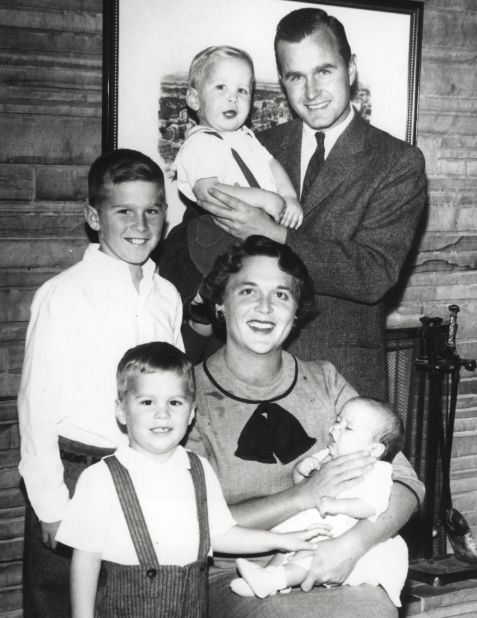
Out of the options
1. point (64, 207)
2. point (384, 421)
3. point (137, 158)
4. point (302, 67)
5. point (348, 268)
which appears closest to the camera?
point (384, 421)

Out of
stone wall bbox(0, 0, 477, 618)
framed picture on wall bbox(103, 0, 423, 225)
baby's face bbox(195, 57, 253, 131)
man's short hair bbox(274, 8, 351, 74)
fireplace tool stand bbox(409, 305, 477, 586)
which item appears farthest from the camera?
fireplace tool stand bbox(409, 305, 477, 586)

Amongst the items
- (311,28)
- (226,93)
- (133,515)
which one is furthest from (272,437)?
(311,28)

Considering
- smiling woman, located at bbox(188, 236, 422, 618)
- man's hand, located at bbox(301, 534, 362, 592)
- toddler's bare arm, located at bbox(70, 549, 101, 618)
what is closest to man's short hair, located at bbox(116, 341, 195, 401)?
smiling woman, located at bbox(188, 236, 422, 618)

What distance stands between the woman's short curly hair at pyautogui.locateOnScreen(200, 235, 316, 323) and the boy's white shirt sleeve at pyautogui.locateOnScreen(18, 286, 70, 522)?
440 millimetres

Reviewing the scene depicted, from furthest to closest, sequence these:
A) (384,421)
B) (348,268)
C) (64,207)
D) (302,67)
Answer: (64,207), (302,67), (348,268), (384,421)

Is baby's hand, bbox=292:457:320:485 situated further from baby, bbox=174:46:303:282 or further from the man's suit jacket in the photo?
baby, bbox=174:46:303:282

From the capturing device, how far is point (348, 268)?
240 centimetres

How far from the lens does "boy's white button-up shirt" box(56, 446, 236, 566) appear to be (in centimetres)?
181

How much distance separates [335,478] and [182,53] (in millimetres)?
1707

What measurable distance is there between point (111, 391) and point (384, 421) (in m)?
0.72

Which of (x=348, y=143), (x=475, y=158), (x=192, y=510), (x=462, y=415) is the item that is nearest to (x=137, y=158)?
(x=348, y=143)

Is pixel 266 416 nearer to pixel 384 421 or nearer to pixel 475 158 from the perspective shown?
pixel 384 421

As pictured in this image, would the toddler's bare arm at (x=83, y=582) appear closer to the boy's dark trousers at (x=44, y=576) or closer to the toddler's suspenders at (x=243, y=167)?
the boy's dark trousers at (x=44, y=576)

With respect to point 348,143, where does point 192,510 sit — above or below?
below
